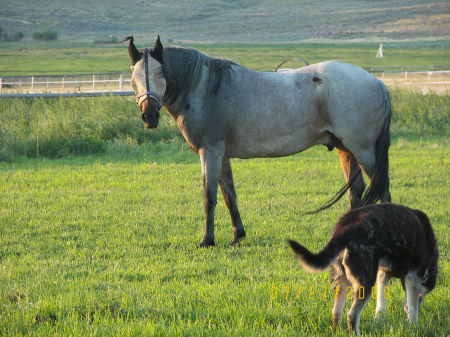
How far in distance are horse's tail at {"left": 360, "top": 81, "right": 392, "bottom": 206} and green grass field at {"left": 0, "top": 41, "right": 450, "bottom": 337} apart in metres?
0.79

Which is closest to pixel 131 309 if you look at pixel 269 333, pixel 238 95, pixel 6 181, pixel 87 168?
pixel 269 333

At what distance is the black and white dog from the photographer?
508cm

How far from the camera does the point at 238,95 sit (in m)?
9.12

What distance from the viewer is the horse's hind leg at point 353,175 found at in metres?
9.25

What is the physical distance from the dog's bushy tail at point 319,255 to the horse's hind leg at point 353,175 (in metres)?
4.20

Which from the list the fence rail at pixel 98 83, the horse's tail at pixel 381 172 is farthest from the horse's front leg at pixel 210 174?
the fence rail at pixel 98 83

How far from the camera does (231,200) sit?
927 centimetres

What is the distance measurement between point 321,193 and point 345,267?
23.0 ft

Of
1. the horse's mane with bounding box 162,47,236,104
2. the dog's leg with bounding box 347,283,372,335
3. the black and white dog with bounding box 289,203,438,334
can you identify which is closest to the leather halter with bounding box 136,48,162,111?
the horse's mane with bounding box 162,47,236,104

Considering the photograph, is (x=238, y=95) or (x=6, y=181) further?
(x=6, y=181)

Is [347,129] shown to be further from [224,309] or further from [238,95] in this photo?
[224,309]

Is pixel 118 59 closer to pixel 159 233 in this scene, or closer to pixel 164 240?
pixel 159 233

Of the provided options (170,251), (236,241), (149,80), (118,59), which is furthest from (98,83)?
(118,59)

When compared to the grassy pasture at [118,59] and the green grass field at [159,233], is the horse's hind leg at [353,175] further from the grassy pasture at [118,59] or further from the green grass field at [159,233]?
the grassy pasture at [118,59]
